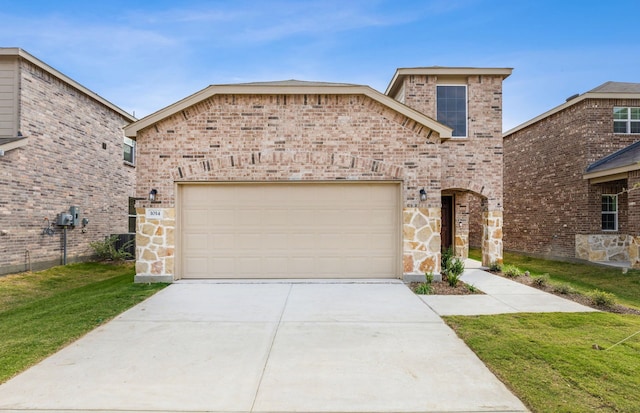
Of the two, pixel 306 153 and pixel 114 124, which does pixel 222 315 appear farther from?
pixel 114 124

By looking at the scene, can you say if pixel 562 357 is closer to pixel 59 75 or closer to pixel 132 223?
pixel 59 75

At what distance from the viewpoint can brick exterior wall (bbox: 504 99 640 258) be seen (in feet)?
44.7

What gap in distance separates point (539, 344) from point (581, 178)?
11.8 m

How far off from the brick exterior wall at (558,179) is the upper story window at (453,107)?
5.48 meters

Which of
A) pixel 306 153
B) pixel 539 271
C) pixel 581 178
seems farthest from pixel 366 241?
pixel 581 178

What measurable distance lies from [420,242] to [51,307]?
26.7ft

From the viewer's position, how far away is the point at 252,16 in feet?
43.7

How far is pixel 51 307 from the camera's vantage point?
7184 millimetres

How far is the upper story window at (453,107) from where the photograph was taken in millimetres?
12125

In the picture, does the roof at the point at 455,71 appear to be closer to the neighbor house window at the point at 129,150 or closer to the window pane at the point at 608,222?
the window pane at the point at 608,222

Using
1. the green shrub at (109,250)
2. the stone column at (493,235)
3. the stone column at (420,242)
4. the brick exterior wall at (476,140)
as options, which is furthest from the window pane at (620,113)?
the green shrub at (109,250)

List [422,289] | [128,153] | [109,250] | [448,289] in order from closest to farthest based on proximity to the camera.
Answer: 1. [422,289]
2. [448,289]
3. [109,250]
4. [128,153]

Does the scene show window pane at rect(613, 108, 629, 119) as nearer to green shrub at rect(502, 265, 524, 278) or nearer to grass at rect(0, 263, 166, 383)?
green shrub at rect(502, 265, 524, 278)

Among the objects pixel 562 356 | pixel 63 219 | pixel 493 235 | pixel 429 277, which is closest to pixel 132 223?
pixel 63 219
